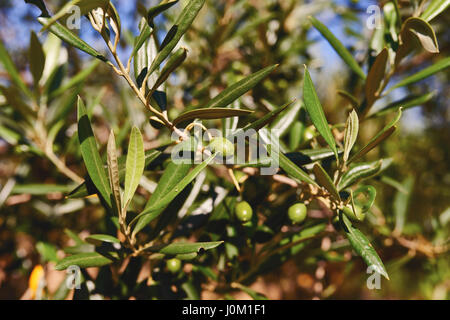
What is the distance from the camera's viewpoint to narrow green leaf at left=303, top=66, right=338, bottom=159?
0.74m

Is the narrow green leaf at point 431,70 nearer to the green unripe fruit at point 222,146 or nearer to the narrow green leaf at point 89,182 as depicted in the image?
the green unripe fruit at point 222,146

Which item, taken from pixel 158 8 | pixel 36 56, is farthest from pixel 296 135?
pixel 36 56

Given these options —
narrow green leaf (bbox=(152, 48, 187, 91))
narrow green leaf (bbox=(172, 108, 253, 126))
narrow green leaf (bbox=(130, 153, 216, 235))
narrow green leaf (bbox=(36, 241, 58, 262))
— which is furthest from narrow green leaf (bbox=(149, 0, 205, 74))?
narrow green leaf (bbox=(36, 241, 58, 262))

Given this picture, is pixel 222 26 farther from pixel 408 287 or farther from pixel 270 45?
pixel 408 287

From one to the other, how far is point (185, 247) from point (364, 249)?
1.25 ft

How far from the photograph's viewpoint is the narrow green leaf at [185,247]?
0.71 metres

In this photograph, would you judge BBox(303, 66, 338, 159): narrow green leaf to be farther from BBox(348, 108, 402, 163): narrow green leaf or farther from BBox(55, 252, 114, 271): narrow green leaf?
BBox(55, 252, 114, 271): narrow green leaf

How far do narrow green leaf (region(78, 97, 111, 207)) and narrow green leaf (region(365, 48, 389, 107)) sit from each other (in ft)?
2.42

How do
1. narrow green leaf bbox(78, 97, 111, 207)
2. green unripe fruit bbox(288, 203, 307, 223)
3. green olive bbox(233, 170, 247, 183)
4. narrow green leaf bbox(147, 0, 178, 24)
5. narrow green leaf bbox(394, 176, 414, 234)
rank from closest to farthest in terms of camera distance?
narrow green leaf bbox(147, 0, 178, 24) < narrow green leaf bbox(78, 97, 111, 207) < green unripe fruit bbox(288, 203, 307, 223) < green olive bbox(233, 170, 247, 183) < narrow green leaf bbox(394, 176, 414, 234)

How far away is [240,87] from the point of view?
2.46ft

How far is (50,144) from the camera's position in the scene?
48.6 inches

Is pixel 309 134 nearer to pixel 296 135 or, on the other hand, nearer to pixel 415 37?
pixel 296 135

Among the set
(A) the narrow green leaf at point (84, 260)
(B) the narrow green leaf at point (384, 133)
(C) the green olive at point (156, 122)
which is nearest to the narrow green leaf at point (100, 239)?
(A) the narrow green leaf at point (84, 260)

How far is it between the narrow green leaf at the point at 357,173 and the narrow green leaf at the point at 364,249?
0.11 meters
